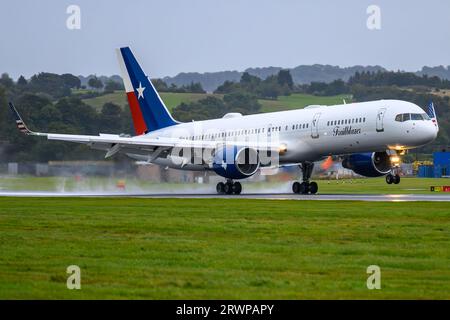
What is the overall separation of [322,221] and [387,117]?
1891cm

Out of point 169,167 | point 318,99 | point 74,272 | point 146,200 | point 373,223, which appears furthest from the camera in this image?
point 318,99

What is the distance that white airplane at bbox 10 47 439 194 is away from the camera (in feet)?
170

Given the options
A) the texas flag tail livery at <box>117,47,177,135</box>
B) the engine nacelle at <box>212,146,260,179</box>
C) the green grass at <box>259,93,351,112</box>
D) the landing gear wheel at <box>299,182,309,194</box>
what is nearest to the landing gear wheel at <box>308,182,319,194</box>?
the landing gear wheel at <box>299,182,309,194</box>

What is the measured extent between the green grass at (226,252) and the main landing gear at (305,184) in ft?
55.5

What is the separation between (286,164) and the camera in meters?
58.0

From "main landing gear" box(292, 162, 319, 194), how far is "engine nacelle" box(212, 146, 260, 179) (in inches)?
105

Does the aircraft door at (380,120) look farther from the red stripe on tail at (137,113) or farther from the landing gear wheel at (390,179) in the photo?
the red stripe on tail at (137,113)

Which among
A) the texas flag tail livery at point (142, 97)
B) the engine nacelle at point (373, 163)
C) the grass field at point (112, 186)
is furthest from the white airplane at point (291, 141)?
the grass field at point (112, 186)

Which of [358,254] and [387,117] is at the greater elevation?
[387,117]

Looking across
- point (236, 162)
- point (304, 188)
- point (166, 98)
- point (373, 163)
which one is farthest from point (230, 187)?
point (166, 98)
